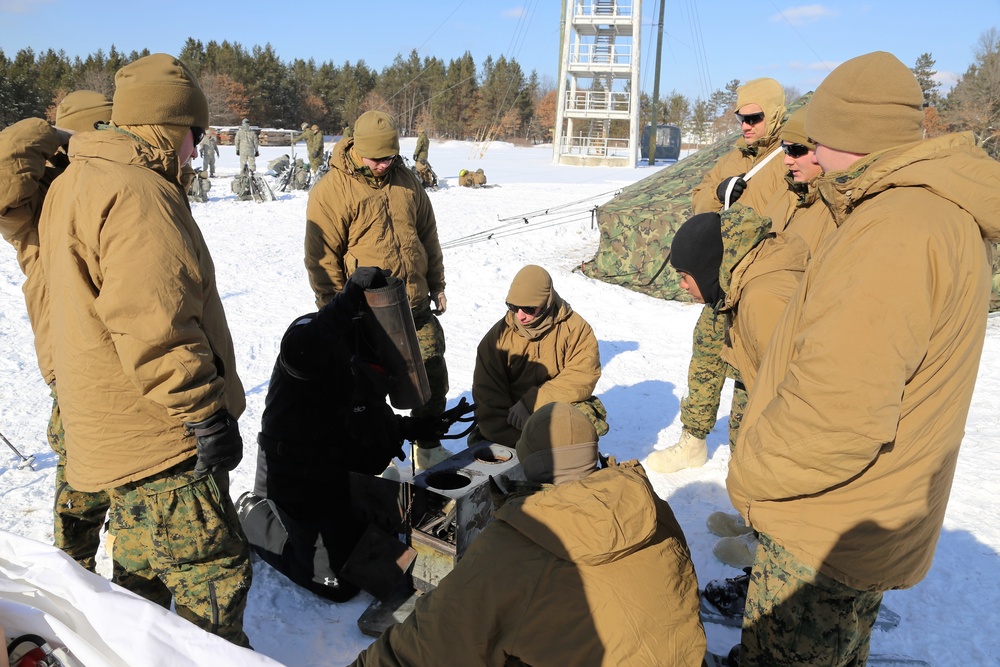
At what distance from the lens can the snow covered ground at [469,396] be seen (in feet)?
8.81

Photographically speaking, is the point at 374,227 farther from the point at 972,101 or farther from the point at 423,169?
the point at 972,101

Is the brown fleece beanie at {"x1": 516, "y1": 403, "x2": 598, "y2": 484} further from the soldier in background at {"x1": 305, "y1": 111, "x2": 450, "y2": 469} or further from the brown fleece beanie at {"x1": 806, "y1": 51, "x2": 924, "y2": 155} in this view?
the soldier in background at {"x1": 305, "y1": 111, "x2": 450, "y2": 469}

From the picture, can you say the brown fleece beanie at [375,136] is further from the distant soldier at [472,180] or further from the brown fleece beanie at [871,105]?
the distant soldier at [472,180]

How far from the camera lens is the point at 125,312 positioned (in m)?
1.80

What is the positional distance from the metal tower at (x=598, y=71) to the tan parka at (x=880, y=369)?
26746 mm

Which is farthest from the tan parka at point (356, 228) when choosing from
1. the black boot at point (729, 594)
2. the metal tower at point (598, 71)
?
the metal tower at point (598, 71)

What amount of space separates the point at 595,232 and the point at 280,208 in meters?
5.94

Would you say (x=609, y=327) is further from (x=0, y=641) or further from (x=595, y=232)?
(x=0, y=641)

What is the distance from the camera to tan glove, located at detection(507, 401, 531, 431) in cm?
358

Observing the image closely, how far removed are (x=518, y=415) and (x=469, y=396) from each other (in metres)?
1.37

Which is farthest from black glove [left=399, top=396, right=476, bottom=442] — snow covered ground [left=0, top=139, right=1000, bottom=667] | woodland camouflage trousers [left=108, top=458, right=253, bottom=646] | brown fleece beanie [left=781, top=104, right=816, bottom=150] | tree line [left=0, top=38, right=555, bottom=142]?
tree line [left=0, top=38, right=555, bottom=142]

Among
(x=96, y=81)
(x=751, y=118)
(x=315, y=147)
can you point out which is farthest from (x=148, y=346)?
(x=96, y=81)

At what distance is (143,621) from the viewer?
55.9 inches

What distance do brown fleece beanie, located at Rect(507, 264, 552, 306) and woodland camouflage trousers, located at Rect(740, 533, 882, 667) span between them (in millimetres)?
1891
